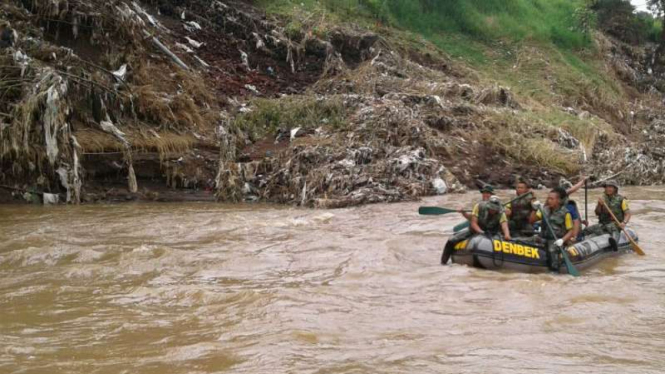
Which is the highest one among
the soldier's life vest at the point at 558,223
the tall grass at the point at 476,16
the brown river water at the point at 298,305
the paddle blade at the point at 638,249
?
the tall grass at the point at 476,16

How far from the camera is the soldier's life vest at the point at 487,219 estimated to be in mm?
9766

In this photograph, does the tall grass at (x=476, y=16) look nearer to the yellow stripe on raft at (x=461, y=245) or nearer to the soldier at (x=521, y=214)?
the soldier at (x=521, y=214)

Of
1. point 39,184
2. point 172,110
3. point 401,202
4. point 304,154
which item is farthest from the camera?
point 172,110

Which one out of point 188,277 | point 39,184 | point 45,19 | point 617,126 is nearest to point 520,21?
point 617,126

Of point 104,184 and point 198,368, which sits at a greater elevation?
point 104,184

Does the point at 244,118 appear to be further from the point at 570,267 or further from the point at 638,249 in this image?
the point at 570,267

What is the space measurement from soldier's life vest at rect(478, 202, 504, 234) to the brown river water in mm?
817

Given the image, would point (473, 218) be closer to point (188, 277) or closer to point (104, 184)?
point (188, 277)

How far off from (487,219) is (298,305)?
12.4 ft

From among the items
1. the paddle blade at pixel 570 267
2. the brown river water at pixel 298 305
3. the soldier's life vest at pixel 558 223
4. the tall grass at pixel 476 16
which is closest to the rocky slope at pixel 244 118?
the brown river water at pixel 298 305

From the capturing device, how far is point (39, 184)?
46.3ft

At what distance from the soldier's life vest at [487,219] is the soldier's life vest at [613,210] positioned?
2454 millimetres

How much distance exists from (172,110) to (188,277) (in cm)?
991

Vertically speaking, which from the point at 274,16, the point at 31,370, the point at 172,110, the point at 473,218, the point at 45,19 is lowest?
the point at 31,370
